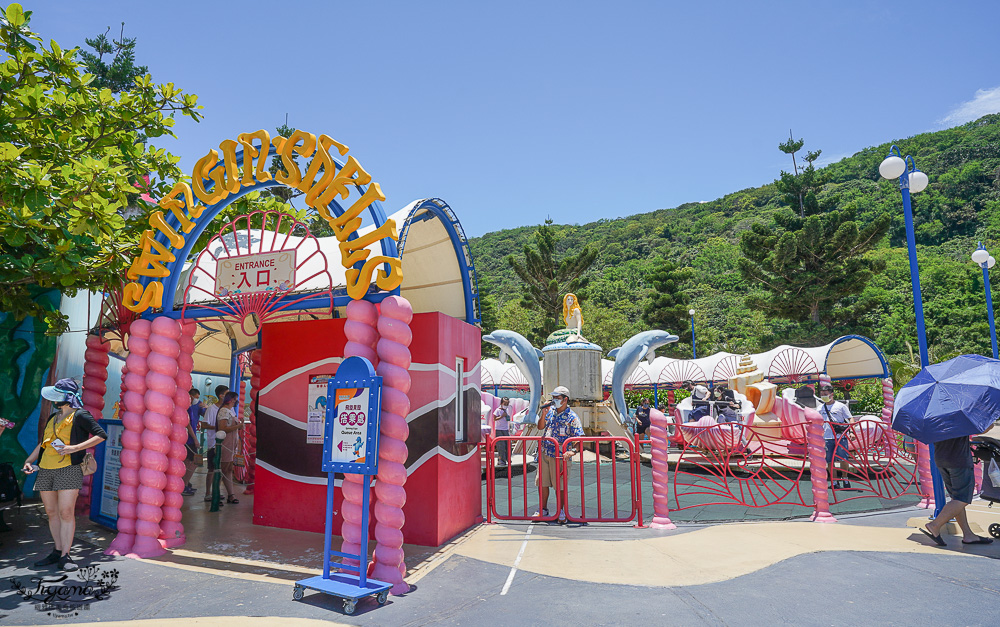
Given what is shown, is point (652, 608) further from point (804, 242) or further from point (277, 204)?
point (804, 242)

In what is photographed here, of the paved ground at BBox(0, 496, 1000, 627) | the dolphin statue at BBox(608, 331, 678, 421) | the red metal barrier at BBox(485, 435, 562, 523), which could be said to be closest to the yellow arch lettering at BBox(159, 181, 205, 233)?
the paved ground at BBox(0, 496, 1000, 627)

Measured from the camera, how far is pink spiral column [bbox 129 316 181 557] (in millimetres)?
6027

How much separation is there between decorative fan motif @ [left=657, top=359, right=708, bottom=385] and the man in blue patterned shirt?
18.7 m

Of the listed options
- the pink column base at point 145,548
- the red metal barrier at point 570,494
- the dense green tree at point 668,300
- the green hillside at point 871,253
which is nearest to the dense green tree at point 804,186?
the green hillside at point 871,253

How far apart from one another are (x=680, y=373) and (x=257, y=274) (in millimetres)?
21968

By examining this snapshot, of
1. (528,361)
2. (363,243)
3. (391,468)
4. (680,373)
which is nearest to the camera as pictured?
(391,468)

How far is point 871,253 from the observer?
57.7 metres

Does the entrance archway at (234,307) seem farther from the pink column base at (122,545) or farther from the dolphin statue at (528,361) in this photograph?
the dolphin statue at (528,361)

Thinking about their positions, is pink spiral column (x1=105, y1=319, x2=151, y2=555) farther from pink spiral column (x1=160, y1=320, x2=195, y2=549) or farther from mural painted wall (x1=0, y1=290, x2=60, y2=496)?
mural painted wall (x1=0, y1=290, x2=60, y2=496)

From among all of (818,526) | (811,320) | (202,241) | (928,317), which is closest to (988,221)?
(928,317)

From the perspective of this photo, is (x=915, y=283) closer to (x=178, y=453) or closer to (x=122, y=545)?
(x=178, y=453)

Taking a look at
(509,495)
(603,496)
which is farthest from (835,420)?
(509,495)

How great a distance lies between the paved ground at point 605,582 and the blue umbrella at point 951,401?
1191 millimetres

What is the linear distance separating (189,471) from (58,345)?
3.22 metres
